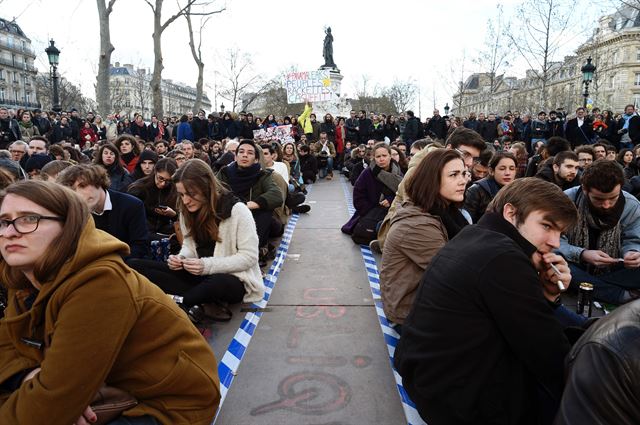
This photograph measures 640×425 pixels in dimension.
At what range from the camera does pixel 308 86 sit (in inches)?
871

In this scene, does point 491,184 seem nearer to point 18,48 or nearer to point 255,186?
point 255,186

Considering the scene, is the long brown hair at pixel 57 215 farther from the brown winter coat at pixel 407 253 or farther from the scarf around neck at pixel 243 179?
the scarf around neck at pixel 243 179

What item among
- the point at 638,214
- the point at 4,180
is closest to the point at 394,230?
the point at 638,214

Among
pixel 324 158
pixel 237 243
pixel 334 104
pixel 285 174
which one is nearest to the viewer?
pixel 237 243

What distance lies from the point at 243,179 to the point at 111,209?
1960mm

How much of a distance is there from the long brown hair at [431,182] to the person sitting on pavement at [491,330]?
3.34ft

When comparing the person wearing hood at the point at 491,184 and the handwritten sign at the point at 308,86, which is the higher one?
the handwritten sign at the point at 308,86

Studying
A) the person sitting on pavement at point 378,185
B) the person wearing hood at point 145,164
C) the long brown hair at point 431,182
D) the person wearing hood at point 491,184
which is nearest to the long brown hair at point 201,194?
the long brown hair at point 431,182

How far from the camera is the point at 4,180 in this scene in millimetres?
3605

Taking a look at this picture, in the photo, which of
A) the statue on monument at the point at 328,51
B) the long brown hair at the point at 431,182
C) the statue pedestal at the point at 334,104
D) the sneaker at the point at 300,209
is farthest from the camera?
the statue on monument at the point at 328,51

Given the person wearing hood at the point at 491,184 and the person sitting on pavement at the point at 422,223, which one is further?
the person wearing hood at the point at 491,184

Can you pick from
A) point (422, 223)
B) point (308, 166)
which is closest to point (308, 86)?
point (308, 166)

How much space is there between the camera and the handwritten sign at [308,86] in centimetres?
2192

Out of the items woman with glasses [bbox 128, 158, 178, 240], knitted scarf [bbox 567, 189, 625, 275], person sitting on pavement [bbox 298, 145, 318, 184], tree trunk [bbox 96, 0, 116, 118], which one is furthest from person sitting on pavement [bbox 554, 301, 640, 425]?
tree trunk [bbox 96, 0, 116, 118]
